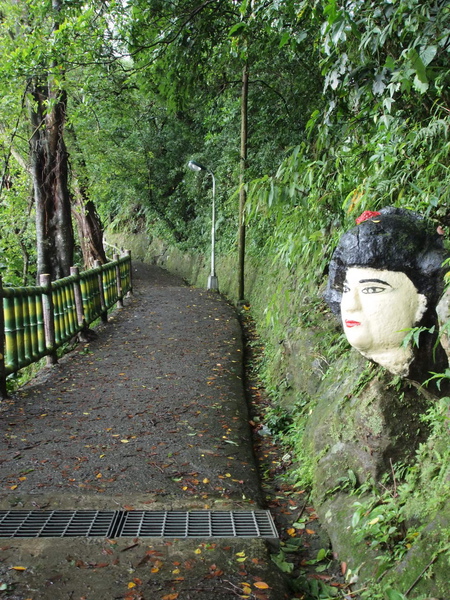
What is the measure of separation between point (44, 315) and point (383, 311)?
543 centimetres

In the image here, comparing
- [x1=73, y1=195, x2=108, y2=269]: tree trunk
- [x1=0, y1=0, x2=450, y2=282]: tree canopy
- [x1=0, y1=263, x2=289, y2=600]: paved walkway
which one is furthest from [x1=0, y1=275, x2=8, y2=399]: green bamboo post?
[x1=73, y1=195, x2=108, y2=269]: tree trunk

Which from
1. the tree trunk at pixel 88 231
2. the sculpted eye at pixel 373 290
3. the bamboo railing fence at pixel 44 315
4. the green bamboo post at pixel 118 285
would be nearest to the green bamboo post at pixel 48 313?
the bamboo railing fence at pixel 44 315

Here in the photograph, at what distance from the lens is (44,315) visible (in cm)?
709

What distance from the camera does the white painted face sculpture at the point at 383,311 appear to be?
114 inches

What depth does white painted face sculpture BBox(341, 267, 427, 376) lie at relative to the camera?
2889mm

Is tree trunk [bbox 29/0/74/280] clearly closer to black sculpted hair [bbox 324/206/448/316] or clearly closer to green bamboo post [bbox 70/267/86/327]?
green bamboo post [bbox 70/267/86/327]

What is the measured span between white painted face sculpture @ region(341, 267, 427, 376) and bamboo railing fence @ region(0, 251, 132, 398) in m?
4.35

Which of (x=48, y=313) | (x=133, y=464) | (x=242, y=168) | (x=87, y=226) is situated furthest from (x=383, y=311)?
(x=87, y=226)

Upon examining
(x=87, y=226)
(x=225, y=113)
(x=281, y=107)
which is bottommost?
(x=87, y=226)

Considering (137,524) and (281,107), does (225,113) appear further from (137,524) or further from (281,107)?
(137,524)

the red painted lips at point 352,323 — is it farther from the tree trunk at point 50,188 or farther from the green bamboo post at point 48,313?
the tree trunk at point 50,188

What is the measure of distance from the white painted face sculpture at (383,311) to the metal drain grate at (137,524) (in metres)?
1.46

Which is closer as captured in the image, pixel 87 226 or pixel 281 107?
pixel 281 107

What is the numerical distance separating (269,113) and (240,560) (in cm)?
1190
